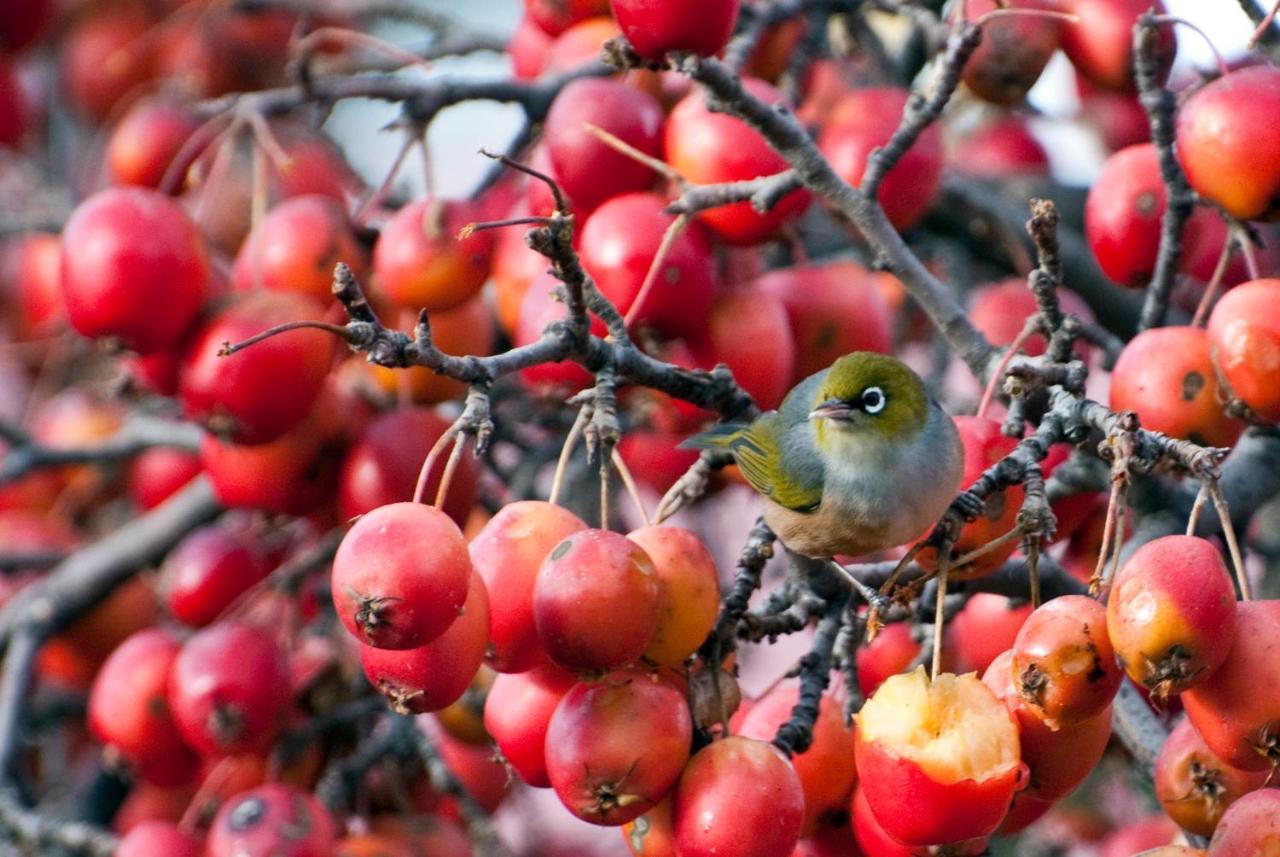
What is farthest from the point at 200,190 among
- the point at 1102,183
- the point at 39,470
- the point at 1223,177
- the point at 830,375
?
the point at 1223,177

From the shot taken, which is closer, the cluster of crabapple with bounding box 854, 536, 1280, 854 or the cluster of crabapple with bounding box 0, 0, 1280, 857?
the cluster of crabapple with bounding box 854, 536, 1280, 854

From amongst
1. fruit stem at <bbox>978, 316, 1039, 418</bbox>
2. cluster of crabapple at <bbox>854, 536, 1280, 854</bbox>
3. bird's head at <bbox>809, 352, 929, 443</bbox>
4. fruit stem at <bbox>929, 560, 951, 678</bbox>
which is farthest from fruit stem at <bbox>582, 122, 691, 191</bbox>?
cluster of crabapple at <bbox>854, 536, 1280, 854</bbox>

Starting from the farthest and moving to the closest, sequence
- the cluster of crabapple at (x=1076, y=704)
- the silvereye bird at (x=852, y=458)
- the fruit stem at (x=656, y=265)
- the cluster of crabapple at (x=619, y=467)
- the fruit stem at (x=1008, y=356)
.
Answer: the fruit stem at (x=656, y=265)
the silvereye bird at (x=852, y=458)
the fruit stem at (x=1008, y=356)
the cluster of crabapple at (x=619, y=467)
the cluster of crabapple at (x=1076, y=704)

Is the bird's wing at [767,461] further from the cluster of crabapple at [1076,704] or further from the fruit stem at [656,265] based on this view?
the cluster of crabapple at [1076,704]

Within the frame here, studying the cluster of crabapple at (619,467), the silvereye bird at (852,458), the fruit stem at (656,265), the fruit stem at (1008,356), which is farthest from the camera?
the fruit stem at (656,265)

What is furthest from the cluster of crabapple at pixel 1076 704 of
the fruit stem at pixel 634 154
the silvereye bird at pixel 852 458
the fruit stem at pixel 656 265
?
the fruit stem at pixel 634 154

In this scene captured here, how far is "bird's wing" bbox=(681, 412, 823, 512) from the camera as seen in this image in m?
1.92

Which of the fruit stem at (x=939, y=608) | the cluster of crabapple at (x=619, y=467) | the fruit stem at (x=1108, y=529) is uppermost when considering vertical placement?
the fruit stem at (x=1108, y=529)

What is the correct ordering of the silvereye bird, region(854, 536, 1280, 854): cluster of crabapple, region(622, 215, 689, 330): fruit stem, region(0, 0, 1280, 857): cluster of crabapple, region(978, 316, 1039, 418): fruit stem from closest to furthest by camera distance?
region(854, 536, 1280, 854): cluster of crabapple → region(0, 0, 1280, 857): cluster of crabapple → region(978, 316, 1039, 418): fruit stem → the silvereye bird → region(622, 215, 689, 330): fruit stem

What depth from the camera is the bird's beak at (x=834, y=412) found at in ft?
6.71

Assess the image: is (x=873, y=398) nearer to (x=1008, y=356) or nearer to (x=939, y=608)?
(x=1008, y=356)

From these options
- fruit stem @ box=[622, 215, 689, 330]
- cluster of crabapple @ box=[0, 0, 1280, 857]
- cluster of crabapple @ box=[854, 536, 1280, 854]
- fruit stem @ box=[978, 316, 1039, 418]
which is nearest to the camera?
cluster of crabapple @ box=[854, 536, 1280, 854]

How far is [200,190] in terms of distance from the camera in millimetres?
3318

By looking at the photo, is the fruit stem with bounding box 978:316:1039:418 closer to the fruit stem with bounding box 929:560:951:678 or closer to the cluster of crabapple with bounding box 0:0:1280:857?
the cluster of crabapple with bounding box 0:0:1280:857
